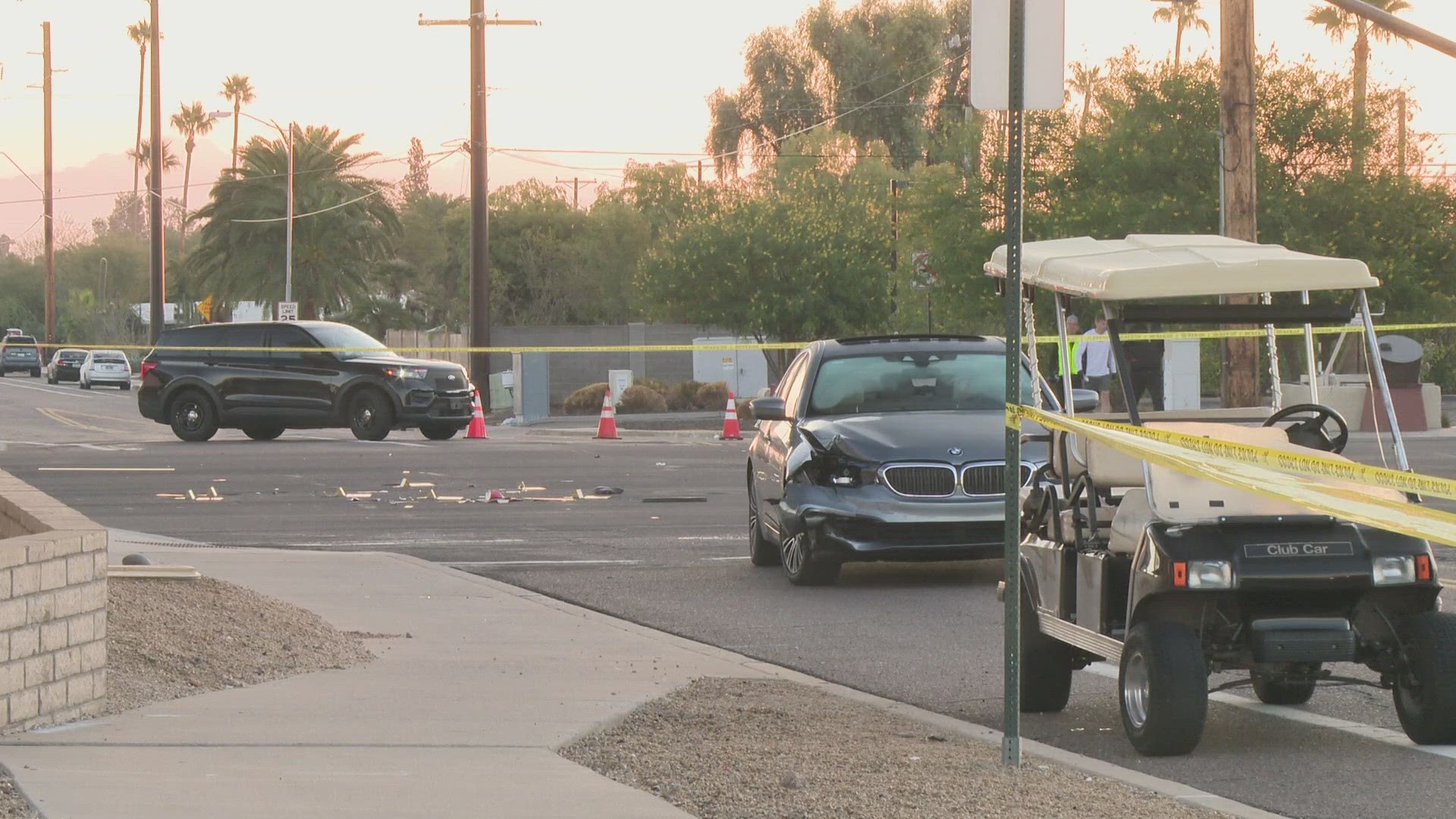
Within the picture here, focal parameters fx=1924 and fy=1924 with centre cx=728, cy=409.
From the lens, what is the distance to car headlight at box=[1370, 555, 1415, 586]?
7223 mm

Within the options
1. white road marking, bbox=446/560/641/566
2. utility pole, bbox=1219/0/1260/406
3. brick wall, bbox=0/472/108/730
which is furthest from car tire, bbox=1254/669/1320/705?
utility pole, bbox=1219/0/1260/406

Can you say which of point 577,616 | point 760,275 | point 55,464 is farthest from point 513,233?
point 577,616

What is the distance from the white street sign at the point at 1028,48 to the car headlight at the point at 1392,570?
221cm

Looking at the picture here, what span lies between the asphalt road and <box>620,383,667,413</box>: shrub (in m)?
11.5

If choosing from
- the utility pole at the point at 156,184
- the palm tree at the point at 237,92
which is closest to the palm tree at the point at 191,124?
the palm tree at the point at 237,92

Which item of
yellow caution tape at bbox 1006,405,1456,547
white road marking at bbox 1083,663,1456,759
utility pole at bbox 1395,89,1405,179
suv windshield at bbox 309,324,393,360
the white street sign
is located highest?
utility pole at bbox 1395,89,1405,179

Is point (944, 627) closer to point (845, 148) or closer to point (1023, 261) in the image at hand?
point (1023, 261)

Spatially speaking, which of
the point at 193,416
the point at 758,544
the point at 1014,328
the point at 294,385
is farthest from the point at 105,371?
the point at 1014,328

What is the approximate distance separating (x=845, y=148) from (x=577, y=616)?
189ft

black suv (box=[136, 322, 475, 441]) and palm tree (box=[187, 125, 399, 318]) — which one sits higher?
palm tree (box=[187, 125, 399, 318])

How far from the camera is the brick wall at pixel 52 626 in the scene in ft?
22.9

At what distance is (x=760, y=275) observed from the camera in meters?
46.5

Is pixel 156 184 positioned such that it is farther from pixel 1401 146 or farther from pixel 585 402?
pixel 1401 146

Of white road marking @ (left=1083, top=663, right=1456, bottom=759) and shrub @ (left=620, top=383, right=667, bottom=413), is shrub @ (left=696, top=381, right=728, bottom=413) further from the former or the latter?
white road marking @ (left=1083, top=663, right=1456, bottom=759)
